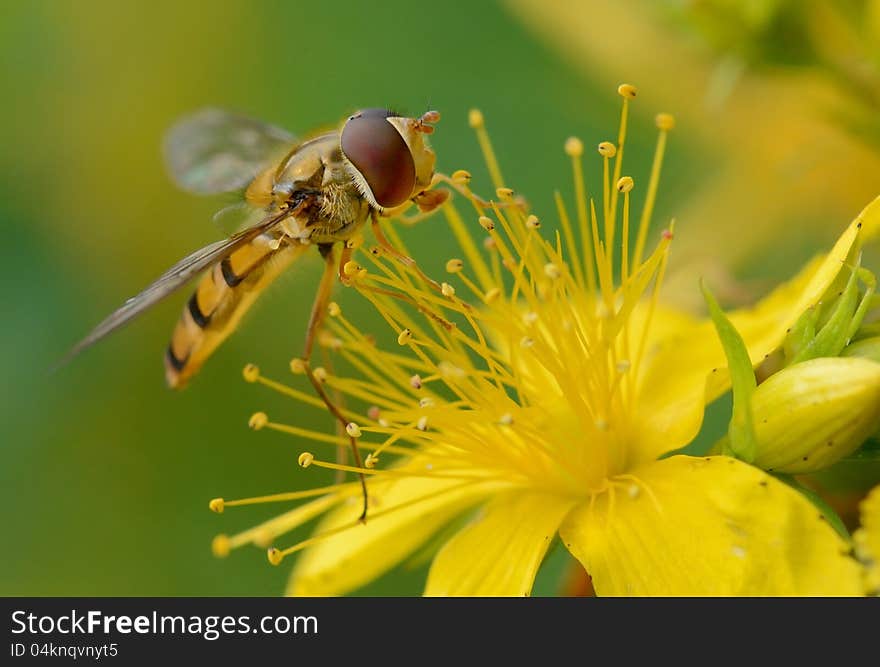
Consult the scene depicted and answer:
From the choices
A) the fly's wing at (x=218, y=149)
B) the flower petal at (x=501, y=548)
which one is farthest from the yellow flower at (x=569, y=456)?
the fly's wing at (x=218, y=149)

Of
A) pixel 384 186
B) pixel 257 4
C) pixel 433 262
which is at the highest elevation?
pixel 257 4

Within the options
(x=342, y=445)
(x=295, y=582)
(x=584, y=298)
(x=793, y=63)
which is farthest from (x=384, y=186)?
(x=793, y=63)

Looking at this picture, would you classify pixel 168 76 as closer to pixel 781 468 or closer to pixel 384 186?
pixel 384 186

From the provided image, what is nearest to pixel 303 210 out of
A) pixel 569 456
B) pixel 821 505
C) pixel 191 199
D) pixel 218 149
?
pixel 218 149

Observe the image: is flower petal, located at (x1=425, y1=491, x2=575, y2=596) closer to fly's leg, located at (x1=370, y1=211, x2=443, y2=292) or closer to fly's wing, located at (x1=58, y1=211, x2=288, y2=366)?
fly's leg, located at (x1=370, y1=211, x2=443, y2=292)

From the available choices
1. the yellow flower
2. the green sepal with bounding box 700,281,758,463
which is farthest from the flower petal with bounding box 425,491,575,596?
the green sepal with bounding box 700,281,758,463

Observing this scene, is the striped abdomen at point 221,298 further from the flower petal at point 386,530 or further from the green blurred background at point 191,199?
the green blurred background at point 191,199
